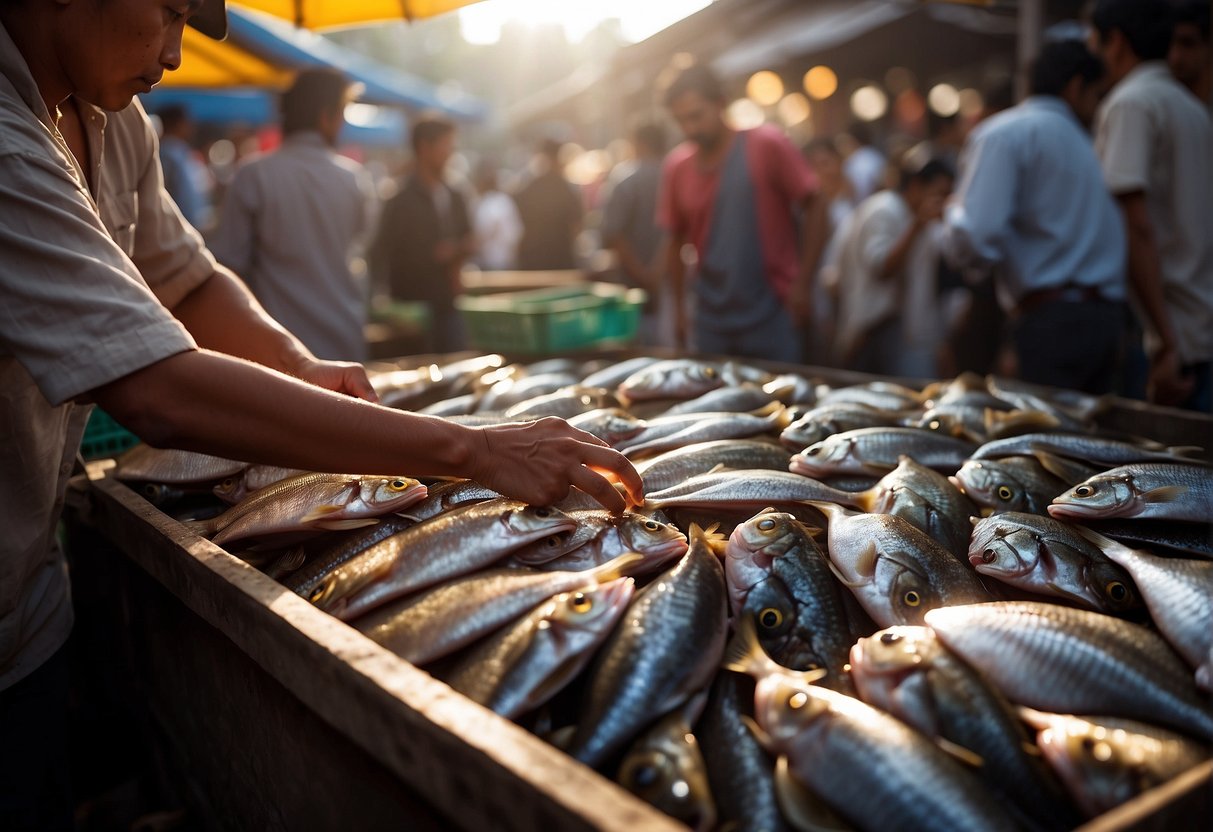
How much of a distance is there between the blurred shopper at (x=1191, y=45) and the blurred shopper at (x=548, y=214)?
246 inches

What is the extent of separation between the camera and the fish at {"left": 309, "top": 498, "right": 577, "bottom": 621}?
5.98 feet

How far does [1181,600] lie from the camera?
5.59ft

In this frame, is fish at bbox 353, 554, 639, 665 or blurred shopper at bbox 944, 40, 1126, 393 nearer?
fish at bbox 353, 554, 639, 665

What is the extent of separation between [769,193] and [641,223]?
3009 millimetres

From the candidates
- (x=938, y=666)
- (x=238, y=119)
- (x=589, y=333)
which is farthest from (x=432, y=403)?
(x=238, y=119)

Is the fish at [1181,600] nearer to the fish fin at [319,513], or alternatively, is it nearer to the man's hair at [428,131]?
the fish fin at [319,513]

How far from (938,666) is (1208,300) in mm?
3644

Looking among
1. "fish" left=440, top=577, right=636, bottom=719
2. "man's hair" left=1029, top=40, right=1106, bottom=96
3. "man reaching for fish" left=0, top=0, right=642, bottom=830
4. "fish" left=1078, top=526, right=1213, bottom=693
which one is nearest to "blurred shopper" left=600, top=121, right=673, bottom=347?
"man's hair" left=1029, top=40, right=1106, bottom=96

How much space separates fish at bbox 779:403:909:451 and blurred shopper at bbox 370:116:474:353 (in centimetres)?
534

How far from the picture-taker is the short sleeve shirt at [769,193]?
5.36 metres

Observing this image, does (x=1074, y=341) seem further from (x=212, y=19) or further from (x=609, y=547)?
(x=212, y=19)

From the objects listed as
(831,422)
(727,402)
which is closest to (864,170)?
(727,402)

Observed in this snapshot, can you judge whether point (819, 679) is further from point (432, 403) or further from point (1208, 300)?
point (1208, 300)

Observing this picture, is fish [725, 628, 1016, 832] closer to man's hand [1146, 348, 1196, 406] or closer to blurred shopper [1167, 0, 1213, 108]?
man's hand [1146, 348, 1196, 406]
